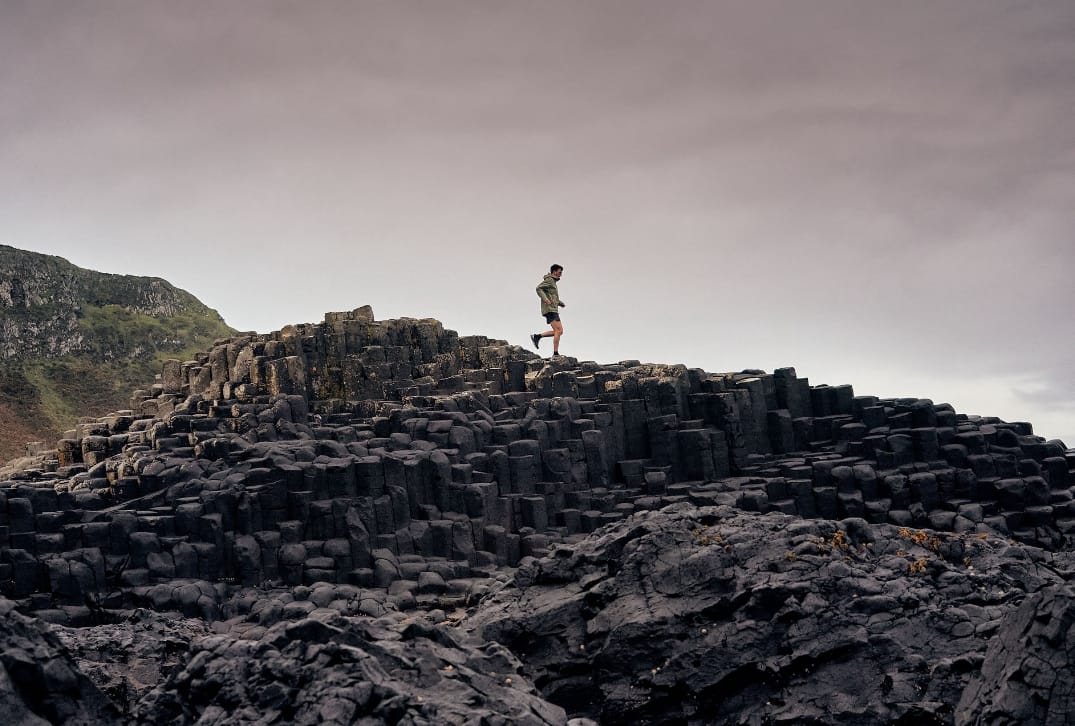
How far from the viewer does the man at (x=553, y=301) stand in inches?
1096

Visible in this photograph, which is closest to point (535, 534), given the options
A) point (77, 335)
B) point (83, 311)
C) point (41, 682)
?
point (41, 682)

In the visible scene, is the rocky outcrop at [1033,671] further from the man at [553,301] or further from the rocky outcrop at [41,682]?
the man at [553,301]

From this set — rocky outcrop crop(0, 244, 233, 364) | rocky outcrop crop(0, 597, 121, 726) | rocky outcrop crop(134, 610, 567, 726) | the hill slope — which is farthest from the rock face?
rocky outcrop crop(0, 244, 233, 364)

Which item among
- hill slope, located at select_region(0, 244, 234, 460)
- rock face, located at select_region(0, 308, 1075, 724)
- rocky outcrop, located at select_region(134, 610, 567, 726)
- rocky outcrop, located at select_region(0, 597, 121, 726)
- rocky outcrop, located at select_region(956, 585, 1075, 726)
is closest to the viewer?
rocky outcrop, located at select_region(134, 610, 567, 726)

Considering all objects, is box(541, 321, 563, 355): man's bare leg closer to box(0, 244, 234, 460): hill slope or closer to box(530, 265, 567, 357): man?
box(530, 265, 567, 357): man

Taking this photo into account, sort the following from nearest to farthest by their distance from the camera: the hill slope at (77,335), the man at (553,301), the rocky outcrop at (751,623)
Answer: the rocky outcrop at (751,623)
the man at (553,301)
the hill slope at (77,335)

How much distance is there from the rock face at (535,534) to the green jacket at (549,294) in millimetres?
1427

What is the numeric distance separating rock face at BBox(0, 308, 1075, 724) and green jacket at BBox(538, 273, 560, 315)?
1427mm

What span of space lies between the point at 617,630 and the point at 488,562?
31.7ft

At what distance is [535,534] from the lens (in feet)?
75.3

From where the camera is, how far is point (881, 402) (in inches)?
1073

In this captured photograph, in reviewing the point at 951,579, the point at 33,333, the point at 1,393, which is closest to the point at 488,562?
the point at 951,579

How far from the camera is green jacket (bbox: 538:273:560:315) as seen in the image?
27.8 meters

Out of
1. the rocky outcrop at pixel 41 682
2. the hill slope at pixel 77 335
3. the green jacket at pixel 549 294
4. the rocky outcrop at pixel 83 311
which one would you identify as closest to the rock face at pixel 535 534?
the rocky outcrop at pixel 41 682
